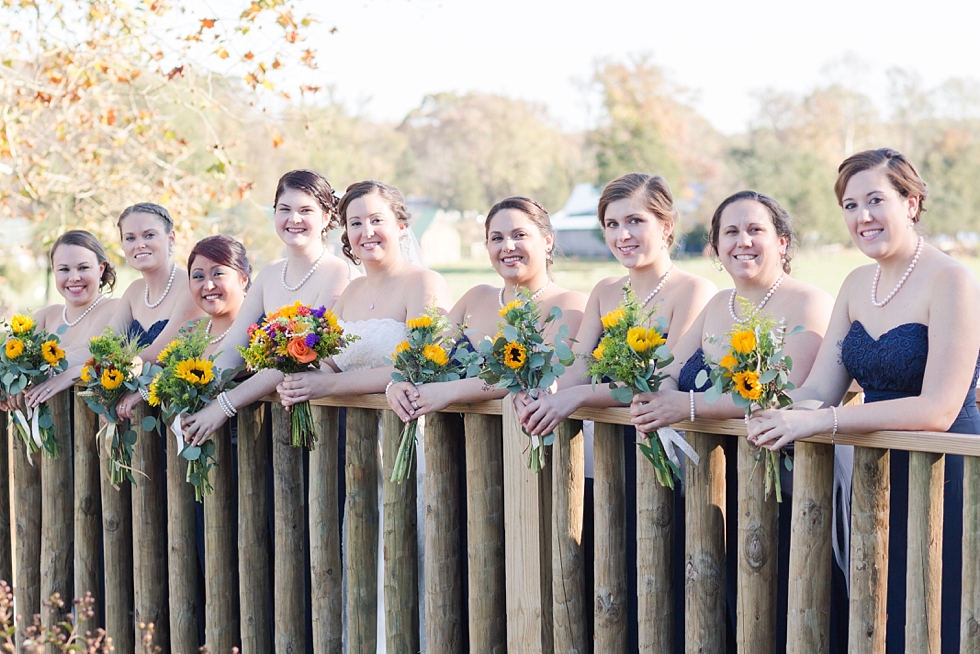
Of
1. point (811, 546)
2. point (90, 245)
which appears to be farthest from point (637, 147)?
point (811, 546)

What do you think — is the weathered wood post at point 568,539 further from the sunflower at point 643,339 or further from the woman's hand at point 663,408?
the sunflower at point 643,339

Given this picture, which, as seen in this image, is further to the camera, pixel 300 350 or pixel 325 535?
pixel 325 535

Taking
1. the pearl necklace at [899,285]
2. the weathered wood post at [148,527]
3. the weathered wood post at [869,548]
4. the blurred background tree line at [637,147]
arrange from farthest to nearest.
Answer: the blurred background tree line at [637,147] < the weathered wood post at [148,527] < the pearl necklace at [899,285] < the weathered wood post at [869,548]

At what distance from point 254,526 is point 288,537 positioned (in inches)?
7.9

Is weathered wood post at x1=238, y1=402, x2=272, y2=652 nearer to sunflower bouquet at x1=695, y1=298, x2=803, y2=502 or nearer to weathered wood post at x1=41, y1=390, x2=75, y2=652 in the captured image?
weathered wood post at x1=41, y1=390, x2=75, y2=652

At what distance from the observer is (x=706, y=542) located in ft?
10.5

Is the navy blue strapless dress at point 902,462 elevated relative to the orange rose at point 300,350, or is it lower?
lower

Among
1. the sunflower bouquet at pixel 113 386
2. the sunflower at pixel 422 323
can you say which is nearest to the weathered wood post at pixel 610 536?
the sunflower at pixel 422 323

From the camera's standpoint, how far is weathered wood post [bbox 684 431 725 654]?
3.19m

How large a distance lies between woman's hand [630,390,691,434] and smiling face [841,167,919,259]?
Answer: 73 cm

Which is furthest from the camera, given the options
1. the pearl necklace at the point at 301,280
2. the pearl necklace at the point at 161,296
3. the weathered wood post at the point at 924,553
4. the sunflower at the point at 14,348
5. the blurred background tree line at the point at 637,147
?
the blurred background tree line at the point at 637,147

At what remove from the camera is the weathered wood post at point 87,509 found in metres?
4.59

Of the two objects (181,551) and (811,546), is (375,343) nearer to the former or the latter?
(181,551)

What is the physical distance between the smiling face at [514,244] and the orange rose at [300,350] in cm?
85
